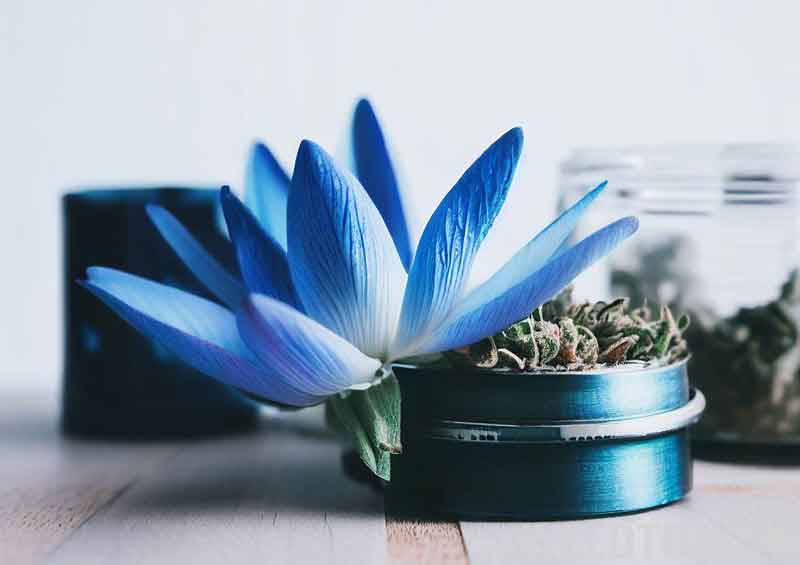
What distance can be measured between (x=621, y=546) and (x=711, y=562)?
0.10ft

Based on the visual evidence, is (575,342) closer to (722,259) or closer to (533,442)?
(533,442)

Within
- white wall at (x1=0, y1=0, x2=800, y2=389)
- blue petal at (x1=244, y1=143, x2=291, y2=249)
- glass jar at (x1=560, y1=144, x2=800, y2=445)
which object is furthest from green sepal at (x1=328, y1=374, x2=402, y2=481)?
white wall at (x1=0, y1=0, x2=800, y2=389)

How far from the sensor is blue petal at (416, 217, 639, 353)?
1.32 feet

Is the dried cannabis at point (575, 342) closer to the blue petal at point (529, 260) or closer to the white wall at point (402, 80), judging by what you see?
the blue petal at point (529, 260)

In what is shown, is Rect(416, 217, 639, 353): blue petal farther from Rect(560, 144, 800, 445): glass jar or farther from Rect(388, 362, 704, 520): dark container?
Rect(560, 144, 800, 445): glass jar

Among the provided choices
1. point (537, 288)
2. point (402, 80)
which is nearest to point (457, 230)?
point (537, 288)

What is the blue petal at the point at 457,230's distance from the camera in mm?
413

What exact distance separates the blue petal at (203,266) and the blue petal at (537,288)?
120 mm

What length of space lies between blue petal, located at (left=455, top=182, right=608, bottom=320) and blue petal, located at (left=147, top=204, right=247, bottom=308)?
0.36 ft

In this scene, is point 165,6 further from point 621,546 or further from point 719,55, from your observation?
point 621,546

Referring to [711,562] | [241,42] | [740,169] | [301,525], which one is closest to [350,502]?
[301,525]

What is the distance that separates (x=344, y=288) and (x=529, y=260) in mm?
78

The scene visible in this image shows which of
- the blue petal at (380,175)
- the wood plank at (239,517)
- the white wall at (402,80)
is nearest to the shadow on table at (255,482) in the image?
the wood plank at (239,517)

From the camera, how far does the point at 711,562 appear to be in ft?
1.26
